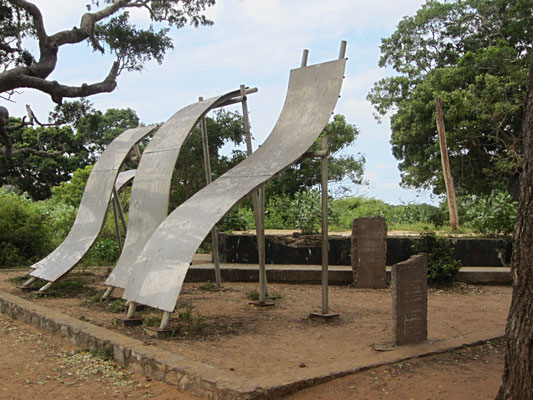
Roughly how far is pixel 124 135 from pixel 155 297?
4.15m

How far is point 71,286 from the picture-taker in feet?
28.9

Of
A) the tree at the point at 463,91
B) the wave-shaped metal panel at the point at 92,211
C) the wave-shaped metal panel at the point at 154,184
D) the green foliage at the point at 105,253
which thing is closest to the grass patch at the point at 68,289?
the wave-shaped metal panel at the point at 92,211

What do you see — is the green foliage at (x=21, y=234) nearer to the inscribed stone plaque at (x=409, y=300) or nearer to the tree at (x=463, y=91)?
the inscribed stone plaque at (x=409, y=300)

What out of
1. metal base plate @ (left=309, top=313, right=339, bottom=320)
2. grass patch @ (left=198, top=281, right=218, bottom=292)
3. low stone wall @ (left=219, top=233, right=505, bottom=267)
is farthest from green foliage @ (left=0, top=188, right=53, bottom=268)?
metal base plate @ (left=309, top=313, right=339, bottom=320)

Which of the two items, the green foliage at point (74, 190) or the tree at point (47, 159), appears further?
the tree at point (47, 159)

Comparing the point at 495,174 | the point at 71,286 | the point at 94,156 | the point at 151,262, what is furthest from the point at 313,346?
the point at 94,156

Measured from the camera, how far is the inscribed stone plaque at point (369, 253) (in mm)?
9453

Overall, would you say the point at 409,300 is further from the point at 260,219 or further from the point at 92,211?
the point at 92,211

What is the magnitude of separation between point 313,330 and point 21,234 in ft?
29.0

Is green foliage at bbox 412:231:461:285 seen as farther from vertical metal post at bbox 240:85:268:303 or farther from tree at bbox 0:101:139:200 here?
tree at bbox 0:101:139:200

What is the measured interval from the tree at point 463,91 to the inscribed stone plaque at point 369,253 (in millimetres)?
9779

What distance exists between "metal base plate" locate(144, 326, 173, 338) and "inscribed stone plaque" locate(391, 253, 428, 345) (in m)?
2.22

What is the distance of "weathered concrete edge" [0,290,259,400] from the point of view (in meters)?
3.86

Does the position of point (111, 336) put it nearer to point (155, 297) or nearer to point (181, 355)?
point (155, 297)
